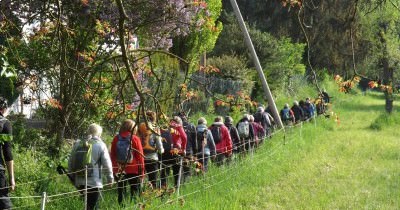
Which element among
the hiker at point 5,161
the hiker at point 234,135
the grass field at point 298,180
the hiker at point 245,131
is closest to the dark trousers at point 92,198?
the grass field at point 298,180

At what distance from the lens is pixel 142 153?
7.68 m

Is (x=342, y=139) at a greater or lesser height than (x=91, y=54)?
lesser

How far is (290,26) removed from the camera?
44.0 metres

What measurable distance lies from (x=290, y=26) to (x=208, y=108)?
2101 cm

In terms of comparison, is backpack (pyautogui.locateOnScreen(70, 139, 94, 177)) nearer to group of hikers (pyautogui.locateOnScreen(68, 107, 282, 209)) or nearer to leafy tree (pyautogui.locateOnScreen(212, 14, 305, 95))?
group of hikers (pyautogui.locateOnScreen(68, 107, 282, 209))

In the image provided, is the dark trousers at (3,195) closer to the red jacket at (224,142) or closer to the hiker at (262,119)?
the red jacket at (224,142)

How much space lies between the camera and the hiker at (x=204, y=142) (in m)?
13.2

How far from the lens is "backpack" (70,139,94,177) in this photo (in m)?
8.80

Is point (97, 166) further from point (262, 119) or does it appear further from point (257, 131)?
point (262, 119)

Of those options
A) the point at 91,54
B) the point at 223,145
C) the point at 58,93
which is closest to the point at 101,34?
the point at 91,54

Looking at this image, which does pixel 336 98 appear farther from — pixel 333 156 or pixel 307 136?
pixel 333 156

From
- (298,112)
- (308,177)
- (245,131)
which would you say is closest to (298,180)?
(308,177)

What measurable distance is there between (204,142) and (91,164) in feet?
14.7

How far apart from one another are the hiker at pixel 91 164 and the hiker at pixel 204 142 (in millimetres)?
4135
